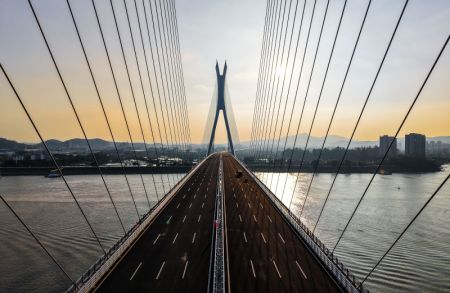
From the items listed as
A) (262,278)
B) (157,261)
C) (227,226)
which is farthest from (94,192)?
(262,278)

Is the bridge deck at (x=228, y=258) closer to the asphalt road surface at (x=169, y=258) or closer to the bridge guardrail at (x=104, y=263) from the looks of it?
the asphalt road surface at (x=169, y=258)

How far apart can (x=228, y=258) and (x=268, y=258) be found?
2362mm

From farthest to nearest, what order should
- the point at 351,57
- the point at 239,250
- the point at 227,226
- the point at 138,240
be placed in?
1. the point at 227,226
2. the point at 138,240
3. the point at 239,250
4. the point at 351,57

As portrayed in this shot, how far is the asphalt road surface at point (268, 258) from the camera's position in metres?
16.4

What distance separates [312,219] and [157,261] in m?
31.7

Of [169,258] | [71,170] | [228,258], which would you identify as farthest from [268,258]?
[71,170]

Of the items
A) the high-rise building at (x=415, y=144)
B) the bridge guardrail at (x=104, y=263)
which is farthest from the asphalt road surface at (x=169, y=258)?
the high-rise building at (x=415, y=144)

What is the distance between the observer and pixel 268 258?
2038 centimetres

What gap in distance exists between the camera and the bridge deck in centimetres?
1652

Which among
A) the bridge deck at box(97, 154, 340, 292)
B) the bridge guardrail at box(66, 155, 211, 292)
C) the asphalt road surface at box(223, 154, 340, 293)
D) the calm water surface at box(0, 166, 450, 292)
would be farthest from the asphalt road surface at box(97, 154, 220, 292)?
the calm water surface at box(0, 166, 450, 292)

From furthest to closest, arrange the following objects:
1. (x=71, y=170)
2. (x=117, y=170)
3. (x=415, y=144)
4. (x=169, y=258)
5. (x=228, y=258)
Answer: (x=415, y=144) → (x=117, y=170) → (x=71, y=170) → (x=169, y=258) → (x=228, y=258)

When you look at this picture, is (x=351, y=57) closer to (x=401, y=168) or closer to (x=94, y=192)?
(x=94, y=192)

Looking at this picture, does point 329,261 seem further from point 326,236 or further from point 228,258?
point 326,236

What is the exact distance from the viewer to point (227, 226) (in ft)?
93.2
